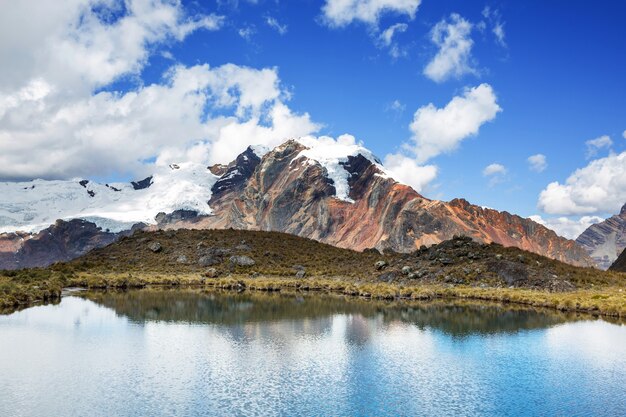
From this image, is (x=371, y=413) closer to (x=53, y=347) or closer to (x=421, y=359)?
(x=421, y=359)

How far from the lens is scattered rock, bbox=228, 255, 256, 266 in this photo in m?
115

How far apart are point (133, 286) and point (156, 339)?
52.2 meters

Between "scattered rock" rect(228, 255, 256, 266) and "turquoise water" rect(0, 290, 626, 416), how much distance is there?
55.9 meters

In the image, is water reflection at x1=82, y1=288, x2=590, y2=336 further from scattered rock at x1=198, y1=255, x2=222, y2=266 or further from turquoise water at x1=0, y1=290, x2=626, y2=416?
scattered rock at x1=198, y1=255, x2=222, y2=266

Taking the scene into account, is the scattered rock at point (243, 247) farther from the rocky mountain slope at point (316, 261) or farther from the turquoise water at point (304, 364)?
the turquoise water at point (304, 364)

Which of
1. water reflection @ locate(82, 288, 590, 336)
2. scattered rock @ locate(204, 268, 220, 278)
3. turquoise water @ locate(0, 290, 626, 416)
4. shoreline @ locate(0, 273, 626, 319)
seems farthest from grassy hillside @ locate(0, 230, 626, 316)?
turquoise water @ locate(0, 290, 626, 416)

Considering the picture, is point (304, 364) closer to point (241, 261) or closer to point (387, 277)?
point (387, 277)

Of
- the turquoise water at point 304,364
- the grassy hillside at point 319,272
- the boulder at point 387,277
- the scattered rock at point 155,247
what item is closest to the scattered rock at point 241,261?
the grassy hillside at point 319,272

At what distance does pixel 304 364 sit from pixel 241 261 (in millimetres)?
83025

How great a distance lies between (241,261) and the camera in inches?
4557

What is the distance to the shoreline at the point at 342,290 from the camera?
2544 inches

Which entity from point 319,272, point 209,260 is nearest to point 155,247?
point 209,260

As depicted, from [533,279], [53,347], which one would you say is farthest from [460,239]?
[53,347]

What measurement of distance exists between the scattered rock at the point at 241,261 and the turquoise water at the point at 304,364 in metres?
55.9
